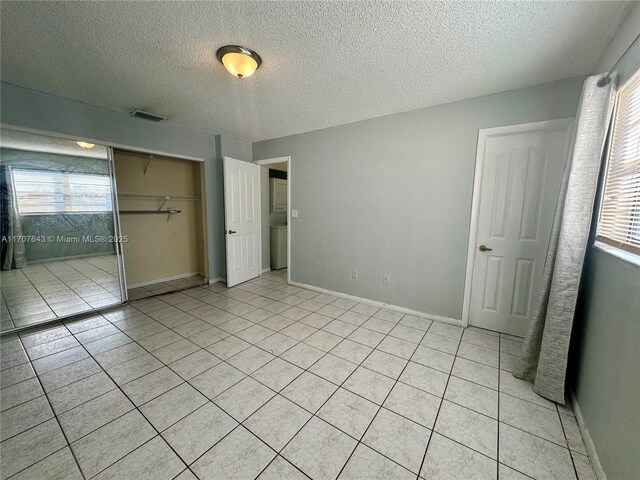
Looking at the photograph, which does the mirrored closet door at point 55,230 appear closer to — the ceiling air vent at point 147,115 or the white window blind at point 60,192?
the white window blind at point 60,192

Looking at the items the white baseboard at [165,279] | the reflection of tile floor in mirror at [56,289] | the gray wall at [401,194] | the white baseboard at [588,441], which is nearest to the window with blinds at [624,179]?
the gray wall at [401,194]

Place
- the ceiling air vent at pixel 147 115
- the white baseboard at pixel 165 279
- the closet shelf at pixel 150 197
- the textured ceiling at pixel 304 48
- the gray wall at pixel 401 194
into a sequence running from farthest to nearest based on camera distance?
1. the white baseboard at pixel 165 279
2. the closet shelf at pixel 150 197
3. the ceiling air vent at pixel 147 115
4. the gray wall at pixel 401 194
5. the textured ceiling at pixel 304 48

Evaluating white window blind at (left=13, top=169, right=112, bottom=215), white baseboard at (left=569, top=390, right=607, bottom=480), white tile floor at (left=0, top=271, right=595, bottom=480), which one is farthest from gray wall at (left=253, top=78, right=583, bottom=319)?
white window blind at (left=13, top=169, right=112, bottom=215)

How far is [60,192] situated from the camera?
2795 mm

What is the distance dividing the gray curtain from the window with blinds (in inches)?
2.4

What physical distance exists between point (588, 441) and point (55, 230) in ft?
16.3

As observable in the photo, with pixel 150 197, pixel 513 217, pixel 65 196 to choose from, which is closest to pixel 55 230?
pixel 65 196

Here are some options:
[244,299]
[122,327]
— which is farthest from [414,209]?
[122,327]

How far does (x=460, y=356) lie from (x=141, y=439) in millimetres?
2408

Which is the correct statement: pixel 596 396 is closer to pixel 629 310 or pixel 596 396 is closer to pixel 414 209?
pixel 629 310

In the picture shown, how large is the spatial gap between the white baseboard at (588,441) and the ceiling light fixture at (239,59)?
3141 mm

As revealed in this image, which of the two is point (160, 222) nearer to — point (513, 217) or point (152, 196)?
point (152, 196)

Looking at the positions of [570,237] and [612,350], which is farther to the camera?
[570,237]

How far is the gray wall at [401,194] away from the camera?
2.46m
